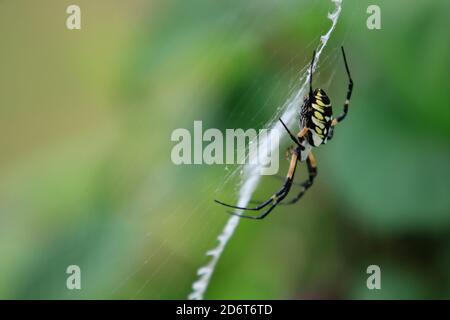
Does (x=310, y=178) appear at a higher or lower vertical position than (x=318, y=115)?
lower

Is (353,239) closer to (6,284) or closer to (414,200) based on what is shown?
(414,200)

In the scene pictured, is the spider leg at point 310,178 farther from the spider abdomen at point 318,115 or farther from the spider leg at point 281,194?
the spider abdomen at point 318,115

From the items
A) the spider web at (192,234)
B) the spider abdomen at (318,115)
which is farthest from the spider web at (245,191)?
the spider abdomen at (318,115)

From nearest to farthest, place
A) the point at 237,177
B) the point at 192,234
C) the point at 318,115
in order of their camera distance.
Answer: the point at 318,115, the point at 237,177, the point at 192,234

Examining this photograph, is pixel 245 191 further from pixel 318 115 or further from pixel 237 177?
pixel 318 115

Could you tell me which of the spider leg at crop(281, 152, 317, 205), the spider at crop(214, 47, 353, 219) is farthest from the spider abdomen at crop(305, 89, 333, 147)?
the spider leg at crop(281, 152, 317, 205)

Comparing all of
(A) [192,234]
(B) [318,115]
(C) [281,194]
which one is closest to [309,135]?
(B) [318,115]
